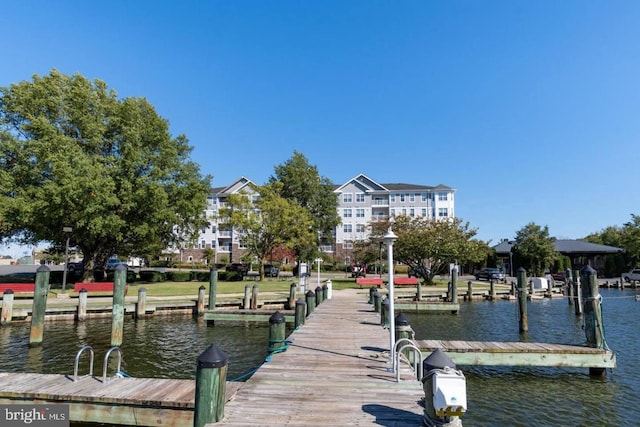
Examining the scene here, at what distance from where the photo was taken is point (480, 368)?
1239cm

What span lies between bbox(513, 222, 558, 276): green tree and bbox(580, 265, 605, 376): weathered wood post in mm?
44442

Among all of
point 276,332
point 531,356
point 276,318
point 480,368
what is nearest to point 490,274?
point 480,368

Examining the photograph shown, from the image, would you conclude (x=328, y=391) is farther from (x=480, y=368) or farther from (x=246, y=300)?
(x=246, y=300)

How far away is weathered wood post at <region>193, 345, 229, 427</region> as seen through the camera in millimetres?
5062

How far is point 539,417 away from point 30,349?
53.2 feet

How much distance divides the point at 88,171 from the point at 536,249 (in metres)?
52.1

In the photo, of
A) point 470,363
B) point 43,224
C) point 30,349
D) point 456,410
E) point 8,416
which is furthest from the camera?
point 43,224

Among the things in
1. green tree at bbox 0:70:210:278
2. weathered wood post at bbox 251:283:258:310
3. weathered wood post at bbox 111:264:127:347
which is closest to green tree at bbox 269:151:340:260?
green tree at bbox 0:70:210:278

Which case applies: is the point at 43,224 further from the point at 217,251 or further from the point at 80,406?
the point at 217,251

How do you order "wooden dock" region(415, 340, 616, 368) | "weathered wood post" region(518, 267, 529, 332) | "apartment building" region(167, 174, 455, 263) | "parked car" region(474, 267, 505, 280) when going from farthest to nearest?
1. "apartment building" region(167, 174, 455, 263)
2. "parked car" region(474, 267, 505, 280)
3. "weathered wood post" region(518, 267, 529, 332)
4. "wooden dock" region(415, 340, 616, 368)

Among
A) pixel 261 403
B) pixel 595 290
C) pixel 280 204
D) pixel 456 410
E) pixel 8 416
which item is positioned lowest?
pixel 8 416

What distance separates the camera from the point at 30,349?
13812mm

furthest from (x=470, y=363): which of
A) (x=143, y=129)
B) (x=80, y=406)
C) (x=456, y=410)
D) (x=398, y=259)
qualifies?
(x=143, y=129)

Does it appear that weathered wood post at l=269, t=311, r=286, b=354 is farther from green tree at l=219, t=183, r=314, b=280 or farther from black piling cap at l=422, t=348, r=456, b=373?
green tree at l=219, t=183, r=314, b=280
